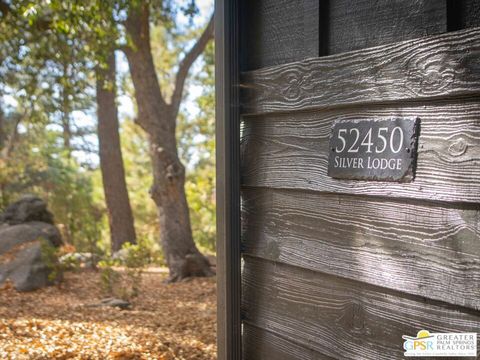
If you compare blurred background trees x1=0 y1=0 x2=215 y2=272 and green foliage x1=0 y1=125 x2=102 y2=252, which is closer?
blurred background trees x1=0 y1=0 x2=215 y2=272

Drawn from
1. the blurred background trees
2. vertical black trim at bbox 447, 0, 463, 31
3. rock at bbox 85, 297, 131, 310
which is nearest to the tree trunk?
the blurred background trees

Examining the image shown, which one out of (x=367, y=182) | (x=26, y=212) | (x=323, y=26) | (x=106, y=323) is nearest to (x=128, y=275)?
(x=106, y=323)

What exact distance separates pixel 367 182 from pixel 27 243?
902cm

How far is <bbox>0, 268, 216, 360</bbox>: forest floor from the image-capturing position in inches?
223

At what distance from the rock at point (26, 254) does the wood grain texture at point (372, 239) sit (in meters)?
7.36

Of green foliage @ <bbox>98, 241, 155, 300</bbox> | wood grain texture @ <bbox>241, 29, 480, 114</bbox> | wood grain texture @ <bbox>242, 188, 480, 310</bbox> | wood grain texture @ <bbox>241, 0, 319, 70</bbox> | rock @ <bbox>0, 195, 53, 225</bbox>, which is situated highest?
wood grain texture @ <bbox>241, 0, 319, 70</bbox>

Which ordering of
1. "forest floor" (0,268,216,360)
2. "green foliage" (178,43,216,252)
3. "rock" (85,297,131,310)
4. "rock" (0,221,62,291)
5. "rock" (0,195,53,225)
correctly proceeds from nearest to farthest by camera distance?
"forest floor" (0,268,216,360) < "rock" (85,297,131,310) < "rock" (0,221,62,291) < "rock" (0,195,53,225) < "green foliage" (178,43,216,252)

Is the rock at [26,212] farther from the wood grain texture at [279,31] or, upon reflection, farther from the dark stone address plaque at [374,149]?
the dark stone address plaque at [374,149]

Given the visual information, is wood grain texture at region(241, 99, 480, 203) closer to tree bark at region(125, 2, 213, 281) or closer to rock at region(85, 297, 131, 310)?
rock at region(85, 297, 131, 310)

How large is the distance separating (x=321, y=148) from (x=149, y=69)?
25.8 ft

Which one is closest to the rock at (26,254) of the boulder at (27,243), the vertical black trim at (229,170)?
the boulder at (27,243)

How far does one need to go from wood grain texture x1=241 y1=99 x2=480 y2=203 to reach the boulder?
7.44m

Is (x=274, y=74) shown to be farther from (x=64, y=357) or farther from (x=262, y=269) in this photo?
(x=64, y=357)

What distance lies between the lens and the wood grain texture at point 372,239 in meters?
1.90
